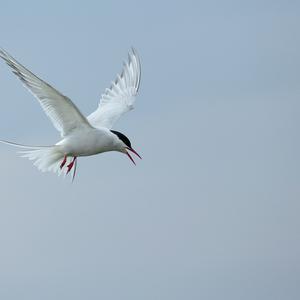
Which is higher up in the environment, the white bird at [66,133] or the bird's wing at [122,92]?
the bird's wing at [122,92]

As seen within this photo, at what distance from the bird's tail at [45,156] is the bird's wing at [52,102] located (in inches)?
16.2

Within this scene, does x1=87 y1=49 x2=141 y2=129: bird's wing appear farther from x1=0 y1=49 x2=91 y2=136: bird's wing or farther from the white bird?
x1=0 y1=49 x2=91 y2=136: bird's wing

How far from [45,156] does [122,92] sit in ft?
8.78

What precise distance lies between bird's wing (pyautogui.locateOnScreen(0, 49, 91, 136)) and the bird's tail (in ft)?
1.35

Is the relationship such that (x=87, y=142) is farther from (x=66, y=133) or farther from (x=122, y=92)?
(x=122, y=92)

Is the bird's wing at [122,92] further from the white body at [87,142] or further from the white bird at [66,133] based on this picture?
the white body at [87,142]

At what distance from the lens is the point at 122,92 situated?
18.4 m

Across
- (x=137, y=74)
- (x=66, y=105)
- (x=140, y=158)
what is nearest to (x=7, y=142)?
(x=66, y=105)

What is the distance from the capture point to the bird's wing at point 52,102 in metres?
14.2

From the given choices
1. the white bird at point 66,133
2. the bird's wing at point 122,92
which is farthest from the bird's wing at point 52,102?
the bird's wing at point 122,92

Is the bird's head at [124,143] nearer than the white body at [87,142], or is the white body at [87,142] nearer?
the white body at [87,142]

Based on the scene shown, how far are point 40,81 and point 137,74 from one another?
4.17m

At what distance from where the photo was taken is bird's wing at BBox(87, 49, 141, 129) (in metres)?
17.8

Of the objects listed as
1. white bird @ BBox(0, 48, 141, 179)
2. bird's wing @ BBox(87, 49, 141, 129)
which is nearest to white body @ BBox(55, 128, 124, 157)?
white bird @ BBox(0, 48, 141, 179)
